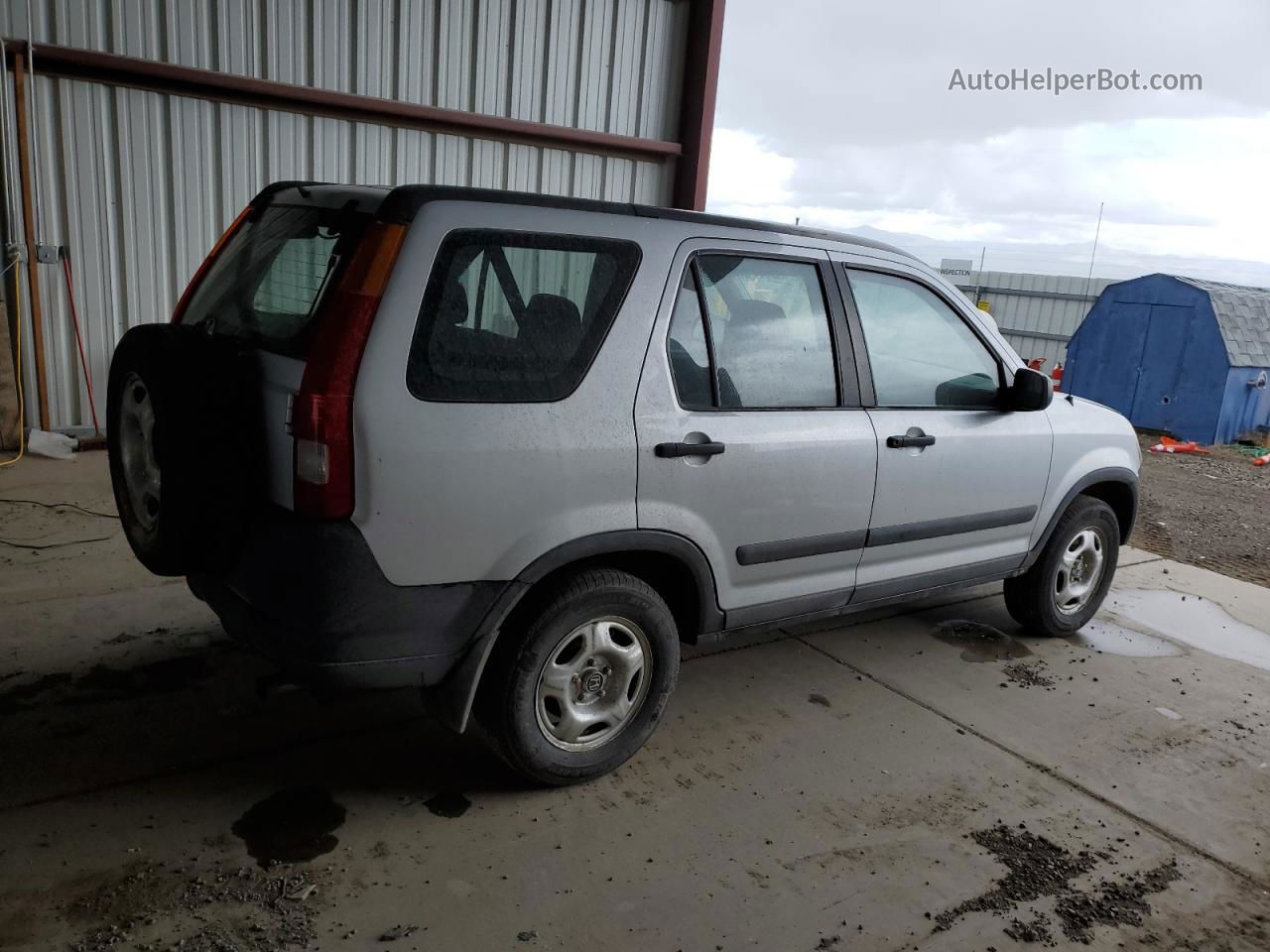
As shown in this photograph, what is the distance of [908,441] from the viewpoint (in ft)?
11.9

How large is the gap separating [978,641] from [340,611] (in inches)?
132

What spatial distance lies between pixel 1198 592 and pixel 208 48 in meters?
7.84

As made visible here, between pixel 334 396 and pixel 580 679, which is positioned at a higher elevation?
pixel 334 396

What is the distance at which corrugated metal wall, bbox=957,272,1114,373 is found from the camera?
55.8 feet

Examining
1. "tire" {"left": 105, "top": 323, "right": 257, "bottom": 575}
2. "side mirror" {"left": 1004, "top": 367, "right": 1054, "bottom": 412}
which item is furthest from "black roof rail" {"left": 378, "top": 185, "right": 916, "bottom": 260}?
"side mirror" {"left": 1004, "top": 367, "right": 1054, "bottom": 412}

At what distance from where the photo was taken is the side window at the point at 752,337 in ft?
10.2

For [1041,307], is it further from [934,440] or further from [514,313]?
[514,313]

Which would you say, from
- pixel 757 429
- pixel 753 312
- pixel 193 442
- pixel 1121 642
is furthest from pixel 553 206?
pixel 1121 642

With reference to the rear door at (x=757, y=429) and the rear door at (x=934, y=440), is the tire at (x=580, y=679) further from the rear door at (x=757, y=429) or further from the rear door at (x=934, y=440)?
the rear door at (x=934, y=440)

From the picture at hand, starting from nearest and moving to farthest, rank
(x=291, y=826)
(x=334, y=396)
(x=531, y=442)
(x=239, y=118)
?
(x=334, y=396) < (x=531, y=442) < (x=291, y=826) < (x=239, y=118)

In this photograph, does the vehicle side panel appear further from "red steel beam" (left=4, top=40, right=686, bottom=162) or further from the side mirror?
"red steel beam" (left=4, top=40, right=686, bottom=162)

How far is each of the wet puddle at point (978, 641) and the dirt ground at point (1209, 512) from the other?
2.73 m

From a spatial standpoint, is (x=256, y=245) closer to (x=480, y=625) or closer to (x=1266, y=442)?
(x=480, y=625)

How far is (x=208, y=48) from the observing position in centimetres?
729
